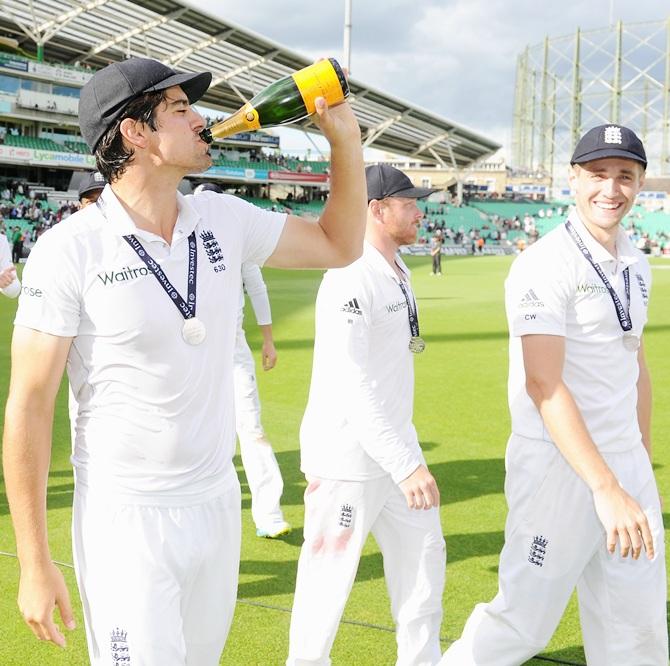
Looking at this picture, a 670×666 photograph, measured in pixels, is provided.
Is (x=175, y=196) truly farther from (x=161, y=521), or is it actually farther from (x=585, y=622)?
(x=585, y=622)

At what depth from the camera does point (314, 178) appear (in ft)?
223

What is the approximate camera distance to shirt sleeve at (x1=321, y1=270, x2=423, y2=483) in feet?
11.0

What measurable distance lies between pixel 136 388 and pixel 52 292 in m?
0.34

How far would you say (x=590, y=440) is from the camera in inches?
112

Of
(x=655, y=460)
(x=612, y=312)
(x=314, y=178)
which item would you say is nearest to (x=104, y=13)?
(x=314, y=178)

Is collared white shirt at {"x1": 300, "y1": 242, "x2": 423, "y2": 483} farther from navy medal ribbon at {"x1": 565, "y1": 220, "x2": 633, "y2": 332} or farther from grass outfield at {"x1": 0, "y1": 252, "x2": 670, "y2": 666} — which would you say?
grass outfield at {"x1": 0, "y1": 252, "x2": 670, "y2": 666}

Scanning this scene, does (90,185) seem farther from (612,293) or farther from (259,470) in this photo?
(612,293)

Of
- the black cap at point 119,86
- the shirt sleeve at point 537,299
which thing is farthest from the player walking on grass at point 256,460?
the black cap at point 119,86

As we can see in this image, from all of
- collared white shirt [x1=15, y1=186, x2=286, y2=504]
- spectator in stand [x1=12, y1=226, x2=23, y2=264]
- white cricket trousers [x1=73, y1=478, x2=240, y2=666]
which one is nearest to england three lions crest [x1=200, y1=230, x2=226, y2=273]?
collared white shirt [x1=15, y1=186, x2=286, y2=504]

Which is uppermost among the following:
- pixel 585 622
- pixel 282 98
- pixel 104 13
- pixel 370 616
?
pixel 104 13

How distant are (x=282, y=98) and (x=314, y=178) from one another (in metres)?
66.3

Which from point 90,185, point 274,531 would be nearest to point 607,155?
point 90,185

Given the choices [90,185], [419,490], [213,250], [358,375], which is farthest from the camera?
[90,185]

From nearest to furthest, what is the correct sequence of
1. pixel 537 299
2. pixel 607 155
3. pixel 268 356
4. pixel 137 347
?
pixel 137 347 < pixel 537 299 < pixel 607 155 < pixel 268 356
